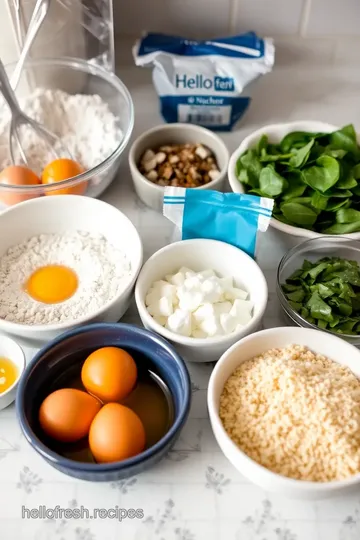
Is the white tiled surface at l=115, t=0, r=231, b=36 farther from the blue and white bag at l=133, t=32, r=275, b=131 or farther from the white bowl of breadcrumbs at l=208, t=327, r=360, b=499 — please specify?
the white bowl of breadcrumbs at l=208, t=327, r=360, b=499

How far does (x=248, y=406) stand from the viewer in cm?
83

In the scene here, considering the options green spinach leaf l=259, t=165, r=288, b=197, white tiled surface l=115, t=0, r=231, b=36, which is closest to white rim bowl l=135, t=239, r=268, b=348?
green spinach leaf l=259, t=165, r=288, b=197

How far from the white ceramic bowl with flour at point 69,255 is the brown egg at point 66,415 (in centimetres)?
11

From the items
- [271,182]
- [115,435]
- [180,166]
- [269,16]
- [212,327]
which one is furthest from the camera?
[269,16]

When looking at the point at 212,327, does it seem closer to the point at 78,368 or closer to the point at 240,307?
the point at 240,307

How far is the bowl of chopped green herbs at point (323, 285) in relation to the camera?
92 centimetres

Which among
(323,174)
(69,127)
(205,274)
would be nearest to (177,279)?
(205,274)

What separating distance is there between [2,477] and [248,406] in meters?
0.34

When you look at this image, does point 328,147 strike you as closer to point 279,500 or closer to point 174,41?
point 174,41

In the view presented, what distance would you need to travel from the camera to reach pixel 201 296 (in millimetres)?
931

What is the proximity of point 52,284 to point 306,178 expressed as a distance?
0.45 m

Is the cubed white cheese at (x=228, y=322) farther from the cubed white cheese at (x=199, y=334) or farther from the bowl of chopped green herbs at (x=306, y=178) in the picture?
the bowl of chopped green herbs at (x=306, y=178)

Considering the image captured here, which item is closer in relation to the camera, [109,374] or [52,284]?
[109,374]

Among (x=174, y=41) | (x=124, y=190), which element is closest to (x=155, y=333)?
(x=124, y=190)
